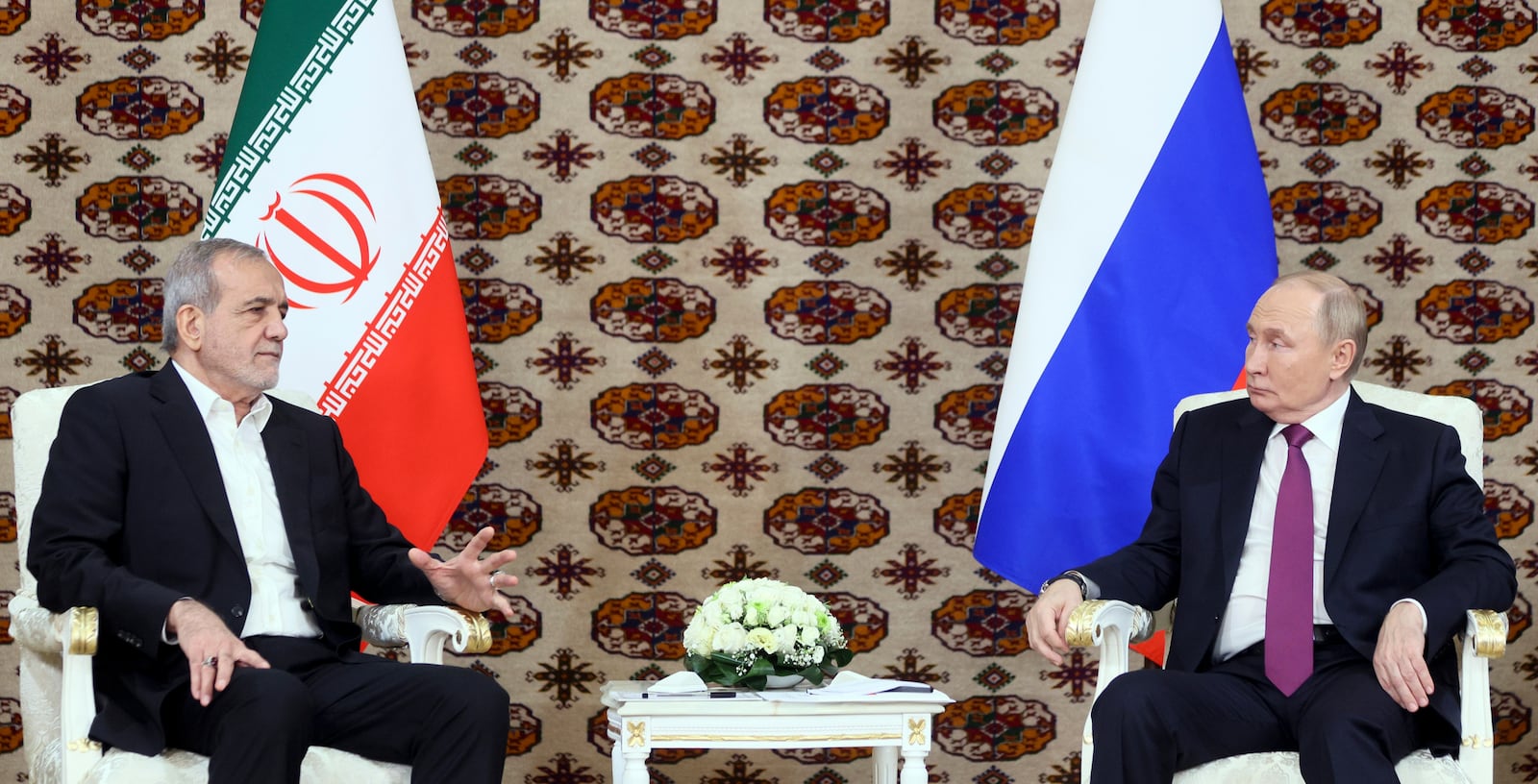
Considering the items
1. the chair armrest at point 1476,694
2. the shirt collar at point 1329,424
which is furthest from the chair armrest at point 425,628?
the chair armrest at point 1476,694

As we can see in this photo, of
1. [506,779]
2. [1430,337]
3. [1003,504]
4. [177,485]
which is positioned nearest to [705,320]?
[1003,504]

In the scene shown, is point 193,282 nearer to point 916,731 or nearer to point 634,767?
point 634,767

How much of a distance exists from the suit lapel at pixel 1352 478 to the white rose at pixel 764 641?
113 centimetres

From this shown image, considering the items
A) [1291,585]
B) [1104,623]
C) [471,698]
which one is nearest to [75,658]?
[471,698]

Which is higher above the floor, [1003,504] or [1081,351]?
[1081,351]

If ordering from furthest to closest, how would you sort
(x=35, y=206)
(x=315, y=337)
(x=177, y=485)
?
(x=35, y=206) < (x=315, y=337) < (x=177, y=485)

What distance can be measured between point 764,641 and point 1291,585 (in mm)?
1083

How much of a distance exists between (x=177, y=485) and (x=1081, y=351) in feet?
6.93

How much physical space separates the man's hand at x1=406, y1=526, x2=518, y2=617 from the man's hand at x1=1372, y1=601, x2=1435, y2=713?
Answer: 1.65 meters

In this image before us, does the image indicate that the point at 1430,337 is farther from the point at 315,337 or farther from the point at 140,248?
the point at 140,248

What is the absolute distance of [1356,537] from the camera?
2893 mm

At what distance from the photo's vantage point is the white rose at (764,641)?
125 inches

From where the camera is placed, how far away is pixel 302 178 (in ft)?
12.0

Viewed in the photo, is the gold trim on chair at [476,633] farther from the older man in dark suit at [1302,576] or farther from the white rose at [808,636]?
the older man in dark suit at [1302,576]
